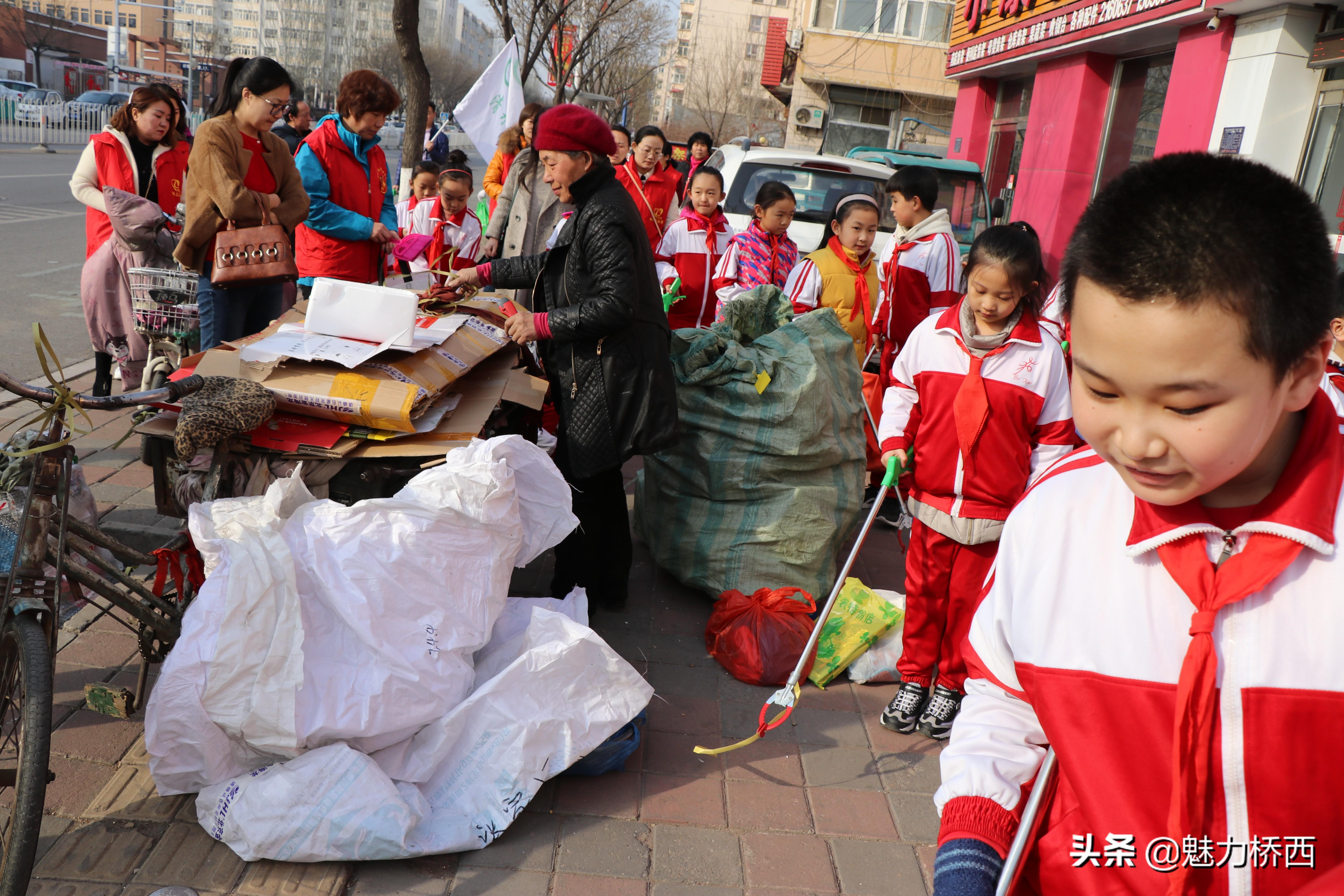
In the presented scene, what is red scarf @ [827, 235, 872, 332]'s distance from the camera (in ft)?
17.6

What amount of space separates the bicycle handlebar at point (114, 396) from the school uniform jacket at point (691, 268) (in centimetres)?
348

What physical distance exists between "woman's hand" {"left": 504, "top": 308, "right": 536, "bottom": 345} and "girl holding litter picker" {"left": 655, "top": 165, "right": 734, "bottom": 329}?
2.37m

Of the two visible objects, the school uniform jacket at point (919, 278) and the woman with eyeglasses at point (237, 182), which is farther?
the school uniform jacket at point (919, 278)

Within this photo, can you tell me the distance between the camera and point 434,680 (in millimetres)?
2633

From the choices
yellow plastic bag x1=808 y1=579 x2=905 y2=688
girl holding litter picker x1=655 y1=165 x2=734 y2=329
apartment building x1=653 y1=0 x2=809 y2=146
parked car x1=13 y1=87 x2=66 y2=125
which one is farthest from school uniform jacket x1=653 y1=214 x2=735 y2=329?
parked car x1=13 y1=87 x2=66 y2=125

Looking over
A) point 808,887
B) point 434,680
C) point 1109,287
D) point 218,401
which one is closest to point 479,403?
point 218,401

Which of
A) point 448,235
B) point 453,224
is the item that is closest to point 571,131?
point 448,235

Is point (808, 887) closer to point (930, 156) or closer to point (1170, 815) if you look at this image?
point (1170, 815)

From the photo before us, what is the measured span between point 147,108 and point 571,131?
130 inches

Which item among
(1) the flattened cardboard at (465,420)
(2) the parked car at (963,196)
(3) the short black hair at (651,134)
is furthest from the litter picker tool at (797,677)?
(2) the parked car at (963,196)

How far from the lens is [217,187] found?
4.23 metres

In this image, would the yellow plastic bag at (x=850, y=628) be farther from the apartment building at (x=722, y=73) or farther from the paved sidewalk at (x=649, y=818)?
the apartment building at (x=722, y=73)

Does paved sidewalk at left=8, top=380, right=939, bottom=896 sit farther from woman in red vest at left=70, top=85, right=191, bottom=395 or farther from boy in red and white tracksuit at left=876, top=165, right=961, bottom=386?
woman in red vest at left=70, top=85, right=191, bottom=395

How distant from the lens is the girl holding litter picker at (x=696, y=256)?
6.01 metres
